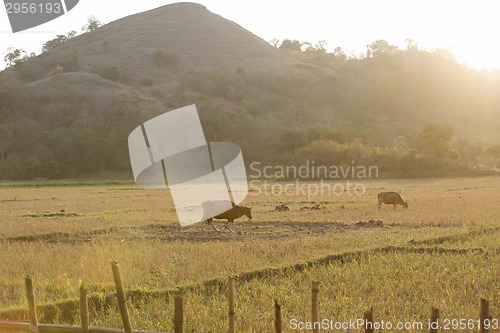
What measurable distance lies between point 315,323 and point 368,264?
592cm

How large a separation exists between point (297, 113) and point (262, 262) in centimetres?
8489

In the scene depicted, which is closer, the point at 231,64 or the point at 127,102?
the point at 127,102

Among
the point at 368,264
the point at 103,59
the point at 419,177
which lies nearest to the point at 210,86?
the point at 103,59

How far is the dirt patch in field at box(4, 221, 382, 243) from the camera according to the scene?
1562 cm

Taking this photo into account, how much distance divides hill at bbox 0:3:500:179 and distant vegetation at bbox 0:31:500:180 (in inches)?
8.2

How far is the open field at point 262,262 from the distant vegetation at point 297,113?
138 feet

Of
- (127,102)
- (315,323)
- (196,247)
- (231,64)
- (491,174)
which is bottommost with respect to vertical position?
(491,174)

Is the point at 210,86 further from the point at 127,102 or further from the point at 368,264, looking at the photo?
the point at 368,264

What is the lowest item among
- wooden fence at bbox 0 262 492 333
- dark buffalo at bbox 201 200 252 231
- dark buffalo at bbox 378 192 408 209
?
dark buffalo at bbox 378 192 408 209

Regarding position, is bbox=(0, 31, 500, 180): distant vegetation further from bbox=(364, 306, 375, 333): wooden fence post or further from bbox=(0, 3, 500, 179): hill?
bbox=(364, 306, 375, 333): wooden fence post

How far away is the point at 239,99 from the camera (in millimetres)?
100188

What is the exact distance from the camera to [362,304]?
7.96 m

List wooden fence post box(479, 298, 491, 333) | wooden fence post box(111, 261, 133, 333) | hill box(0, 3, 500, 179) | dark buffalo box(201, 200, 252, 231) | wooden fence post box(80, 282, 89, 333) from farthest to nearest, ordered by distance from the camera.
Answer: hill box(0, 3, 500, 179) < dark buffalo box(201, 200, 252, 231) < wooden fence post box(80, 282, 89, 333) < wooden fence post box(111, 261, 133, 333) < wooden fence post box(479, 298, 491, 333)

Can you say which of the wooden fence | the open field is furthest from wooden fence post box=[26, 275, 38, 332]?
the open field
